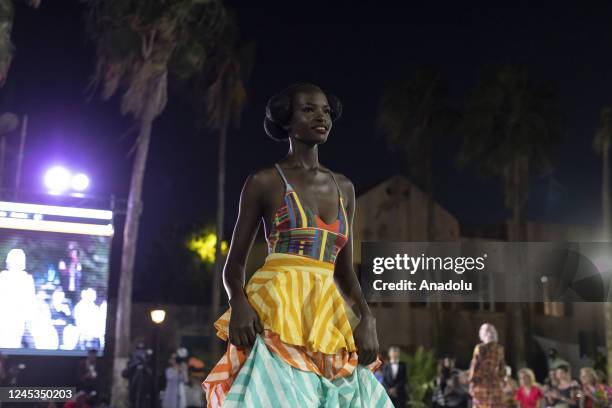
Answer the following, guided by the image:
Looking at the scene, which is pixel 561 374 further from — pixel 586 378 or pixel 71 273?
pixel 71 273

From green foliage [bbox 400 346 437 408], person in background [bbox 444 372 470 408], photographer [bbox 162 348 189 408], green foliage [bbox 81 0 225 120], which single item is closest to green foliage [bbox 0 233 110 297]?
photographer [bbox 162 348 189 408]

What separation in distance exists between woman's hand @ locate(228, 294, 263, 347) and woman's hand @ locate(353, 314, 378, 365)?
0.39 metres

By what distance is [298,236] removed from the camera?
311 centimetres

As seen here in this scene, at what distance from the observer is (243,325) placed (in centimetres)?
294

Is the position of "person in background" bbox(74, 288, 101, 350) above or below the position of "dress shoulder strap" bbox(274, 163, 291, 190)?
below

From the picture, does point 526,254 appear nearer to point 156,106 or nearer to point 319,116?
point 319,116

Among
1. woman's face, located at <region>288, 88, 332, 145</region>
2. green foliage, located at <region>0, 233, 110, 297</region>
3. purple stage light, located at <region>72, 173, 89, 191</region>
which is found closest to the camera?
woman's face, located at <region>288, 88, 332, 145</region>

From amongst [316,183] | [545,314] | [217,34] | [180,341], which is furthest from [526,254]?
[545,314]

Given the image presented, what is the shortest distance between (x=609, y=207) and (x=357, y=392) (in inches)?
743

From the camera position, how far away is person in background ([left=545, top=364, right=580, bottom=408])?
11.6 meters

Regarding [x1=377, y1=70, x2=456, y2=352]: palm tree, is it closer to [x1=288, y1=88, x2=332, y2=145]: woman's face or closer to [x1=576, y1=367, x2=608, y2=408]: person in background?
[x1=576, y1=367, x2=608, y2=408]: person in background

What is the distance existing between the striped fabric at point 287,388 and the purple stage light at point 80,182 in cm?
1332

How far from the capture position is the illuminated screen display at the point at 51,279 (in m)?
11.9

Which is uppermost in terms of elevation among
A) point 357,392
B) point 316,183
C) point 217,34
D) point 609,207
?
point 217,34
